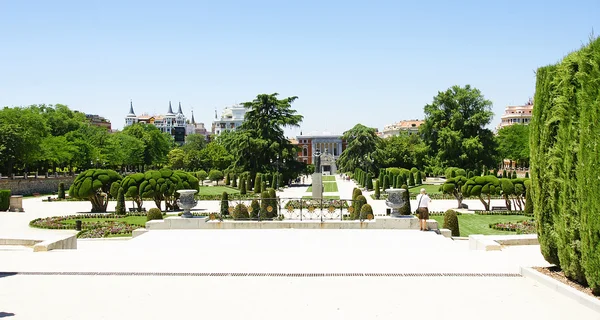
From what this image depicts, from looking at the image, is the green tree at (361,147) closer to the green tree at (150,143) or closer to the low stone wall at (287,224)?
the green tree at (150,143)

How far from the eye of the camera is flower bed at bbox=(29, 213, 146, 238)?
22934 millimetres

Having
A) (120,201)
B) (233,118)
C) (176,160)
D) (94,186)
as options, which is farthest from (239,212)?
(233,118)

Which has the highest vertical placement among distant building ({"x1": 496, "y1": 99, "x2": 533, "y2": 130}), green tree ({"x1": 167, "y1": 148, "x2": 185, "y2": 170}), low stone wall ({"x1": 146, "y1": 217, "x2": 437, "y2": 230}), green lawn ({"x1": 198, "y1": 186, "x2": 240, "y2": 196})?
distant building ({"x1": 496, "y1": 99, "x2": 533, "y2": 130})

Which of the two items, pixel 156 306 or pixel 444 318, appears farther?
pixel 156 306

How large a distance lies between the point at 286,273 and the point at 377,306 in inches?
119

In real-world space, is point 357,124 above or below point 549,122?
above

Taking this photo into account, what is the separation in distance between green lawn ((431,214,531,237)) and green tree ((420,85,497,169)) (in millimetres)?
35620

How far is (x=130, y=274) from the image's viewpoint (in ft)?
38.4

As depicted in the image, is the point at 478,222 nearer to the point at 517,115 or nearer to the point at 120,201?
the point at 120,201

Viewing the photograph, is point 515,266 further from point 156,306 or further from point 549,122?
point 156,306

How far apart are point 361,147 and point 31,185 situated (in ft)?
147

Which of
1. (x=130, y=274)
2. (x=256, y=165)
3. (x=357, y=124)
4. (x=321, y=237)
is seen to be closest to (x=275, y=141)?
(x=256, y=165)

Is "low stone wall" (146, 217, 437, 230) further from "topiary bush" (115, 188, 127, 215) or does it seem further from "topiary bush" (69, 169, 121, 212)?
"topiary bush" (69, 169, 121, 212)

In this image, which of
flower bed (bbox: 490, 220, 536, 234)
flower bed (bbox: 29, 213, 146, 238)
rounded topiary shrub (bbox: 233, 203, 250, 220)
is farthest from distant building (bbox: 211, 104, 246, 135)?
flower bed (bbox: 490, 220, 536, 234)
